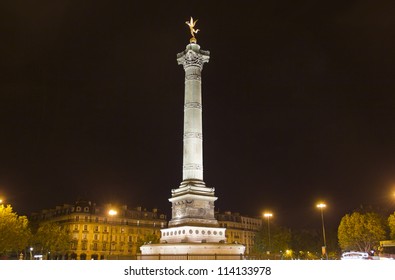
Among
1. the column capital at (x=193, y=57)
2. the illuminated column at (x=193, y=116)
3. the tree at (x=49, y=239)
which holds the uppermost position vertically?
the column capital at (x=193, y=57)

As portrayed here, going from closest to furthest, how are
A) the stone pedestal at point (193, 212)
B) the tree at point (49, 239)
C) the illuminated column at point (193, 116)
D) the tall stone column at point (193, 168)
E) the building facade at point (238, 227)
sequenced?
the stone pedestal at point (193, 212) < the tall stone column at point (193, 168) < the illuminated column at point (193, 116) < the tree at point (49, 239) < the building facade at point (238, 227)

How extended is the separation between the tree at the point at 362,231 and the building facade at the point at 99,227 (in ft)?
129

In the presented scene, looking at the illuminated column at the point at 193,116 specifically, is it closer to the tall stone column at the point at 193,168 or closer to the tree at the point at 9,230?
the tall stone column at the point at 193,168

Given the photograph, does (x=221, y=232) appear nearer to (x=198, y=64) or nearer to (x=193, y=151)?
(x=193, y=151)

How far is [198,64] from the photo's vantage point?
47938 mm

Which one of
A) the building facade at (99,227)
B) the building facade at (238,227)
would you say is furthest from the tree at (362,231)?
the building facade at (238,227)

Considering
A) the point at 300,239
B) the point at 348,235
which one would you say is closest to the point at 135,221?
the point at 300,239

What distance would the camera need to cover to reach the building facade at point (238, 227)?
106m

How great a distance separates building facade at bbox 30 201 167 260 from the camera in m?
85.8

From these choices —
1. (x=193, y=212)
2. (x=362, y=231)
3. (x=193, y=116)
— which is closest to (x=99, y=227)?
(x=193, y=116)

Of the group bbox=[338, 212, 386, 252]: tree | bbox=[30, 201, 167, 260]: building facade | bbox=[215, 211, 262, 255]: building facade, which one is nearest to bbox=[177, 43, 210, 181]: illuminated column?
bbox=[338, 212, 386, 252]: tree

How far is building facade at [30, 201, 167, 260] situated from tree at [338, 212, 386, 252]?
39.3 m
